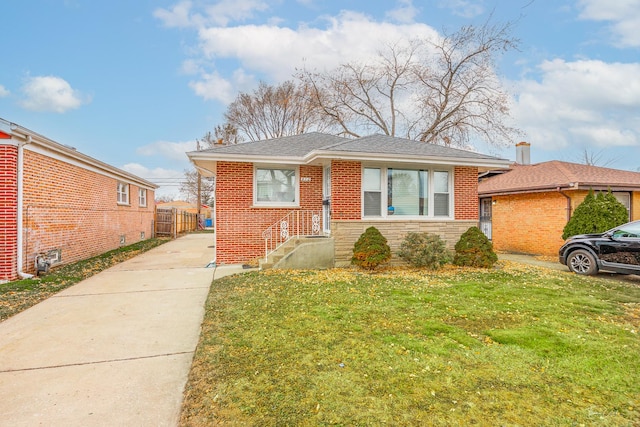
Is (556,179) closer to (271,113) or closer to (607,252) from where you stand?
(607,252)

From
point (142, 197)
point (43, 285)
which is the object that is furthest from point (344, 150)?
point (142, 197)

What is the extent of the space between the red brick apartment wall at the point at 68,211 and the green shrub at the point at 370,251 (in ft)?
25.4

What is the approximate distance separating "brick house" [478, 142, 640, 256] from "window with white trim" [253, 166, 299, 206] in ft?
29.9

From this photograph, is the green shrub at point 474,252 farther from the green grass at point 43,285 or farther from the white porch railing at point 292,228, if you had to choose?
the green grass at point 43,285

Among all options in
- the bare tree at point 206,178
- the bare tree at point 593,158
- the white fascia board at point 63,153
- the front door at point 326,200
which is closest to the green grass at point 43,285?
the white fascia board at point 63,153

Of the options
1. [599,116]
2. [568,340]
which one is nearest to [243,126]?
[599,116]

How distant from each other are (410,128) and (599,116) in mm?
12583

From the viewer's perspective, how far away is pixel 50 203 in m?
8.45

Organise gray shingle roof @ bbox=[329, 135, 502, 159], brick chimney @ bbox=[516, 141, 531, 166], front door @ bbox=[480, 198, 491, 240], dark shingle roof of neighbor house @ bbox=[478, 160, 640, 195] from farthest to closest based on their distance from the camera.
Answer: brick chimney @ bbox=[516, 141, 531, 166]
front door @ bbox=[480, 198, 491, 240]
dark shingle roof of neighbor house @ bbox=[478, 160, 640, 195]
gray shingle roof @ bbox=[329, 135, 502, 159]

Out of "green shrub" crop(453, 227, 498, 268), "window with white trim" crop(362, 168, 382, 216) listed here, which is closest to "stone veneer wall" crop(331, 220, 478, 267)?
"window with white trim" crop(362, 168, 382, 216)

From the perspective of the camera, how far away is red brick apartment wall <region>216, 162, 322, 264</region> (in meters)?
9.30

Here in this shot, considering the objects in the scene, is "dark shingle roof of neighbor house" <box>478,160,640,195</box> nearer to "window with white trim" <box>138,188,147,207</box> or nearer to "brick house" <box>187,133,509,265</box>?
"brick house" <box>187,133,509,265</box>

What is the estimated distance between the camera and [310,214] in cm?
995

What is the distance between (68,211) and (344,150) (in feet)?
27.1
